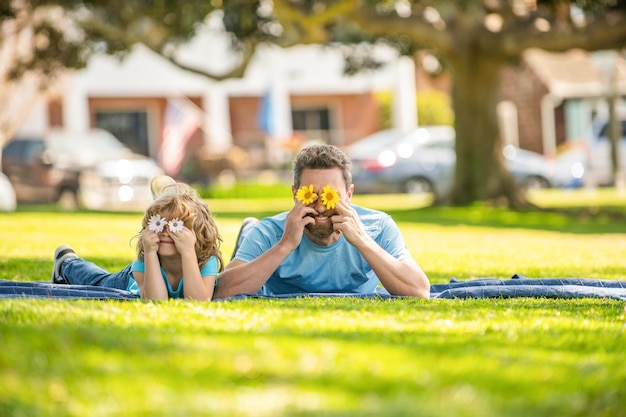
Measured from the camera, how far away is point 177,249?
630cm

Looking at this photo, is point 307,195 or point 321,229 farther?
point 321,229

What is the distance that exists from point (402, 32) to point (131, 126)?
21.5 metres

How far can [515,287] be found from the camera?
7.05 m

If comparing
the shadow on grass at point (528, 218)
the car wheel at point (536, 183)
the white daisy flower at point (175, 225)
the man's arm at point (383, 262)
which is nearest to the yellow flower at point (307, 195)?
the man's arm at point (383, 262)

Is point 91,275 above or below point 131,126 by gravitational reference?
below

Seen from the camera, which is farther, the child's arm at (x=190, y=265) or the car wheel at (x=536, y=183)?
the car wheel at (x=536, y=183)

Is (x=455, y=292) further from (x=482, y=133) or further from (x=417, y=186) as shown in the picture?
(x=417, y=186)

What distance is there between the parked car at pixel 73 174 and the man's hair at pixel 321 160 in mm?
19352

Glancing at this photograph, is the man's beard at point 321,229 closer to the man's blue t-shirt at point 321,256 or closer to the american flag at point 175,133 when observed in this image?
the man's blue t-shirt at point 321,256

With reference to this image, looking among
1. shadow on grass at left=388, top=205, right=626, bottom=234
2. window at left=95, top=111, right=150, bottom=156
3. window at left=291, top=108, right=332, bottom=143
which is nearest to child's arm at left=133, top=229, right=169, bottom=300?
shadow on grass at left=388, top=205, right=626, bottom=234

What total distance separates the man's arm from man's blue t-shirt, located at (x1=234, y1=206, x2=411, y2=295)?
0.55 ft

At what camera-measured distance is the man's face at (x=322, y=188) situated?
20.9 ft

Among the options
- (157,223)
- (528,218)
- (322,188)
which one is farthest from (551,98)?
(157,223)

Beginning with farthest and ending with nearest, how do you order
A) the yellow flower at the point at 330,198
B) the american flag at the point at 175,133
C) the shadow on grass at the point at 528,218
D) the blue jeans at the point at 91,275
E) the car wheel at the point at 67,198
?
the american flag at the point at 175,133 < the car wheel at the point at 67,198 < the shadow on grass at the point at 528,218 < the blue jeans at the point at 91,275 < the yellow flower at the point at 330,198
